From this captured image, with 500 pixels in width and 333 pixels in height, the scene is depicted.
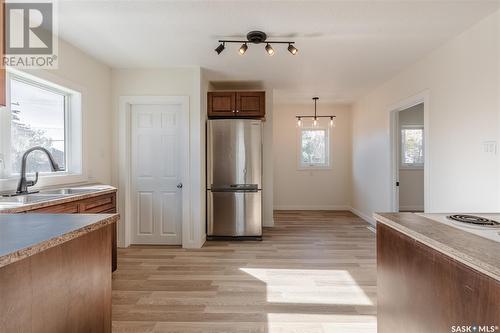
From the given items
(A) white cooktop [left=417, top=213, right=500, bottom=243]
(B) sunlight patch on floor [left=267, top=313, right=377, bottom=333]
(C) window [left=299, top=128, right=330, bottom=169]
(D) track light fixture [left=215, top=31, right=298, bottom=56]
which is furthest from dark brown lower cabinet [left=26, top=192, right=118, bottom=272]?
(C) window [left=299, top=128, right=330, bottom=169]

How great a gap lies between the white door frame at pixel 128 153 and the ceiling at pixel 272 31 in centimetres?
47

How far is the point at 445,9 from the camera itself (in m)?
2.13

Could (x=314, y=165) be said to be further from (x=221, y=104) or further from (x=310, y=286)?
(x=310, y=286)

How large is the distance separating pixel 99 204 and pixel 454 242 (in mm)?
2798

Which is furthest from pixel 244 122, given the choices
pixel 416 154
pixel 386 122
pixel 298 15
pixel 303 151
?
pixel 416 154

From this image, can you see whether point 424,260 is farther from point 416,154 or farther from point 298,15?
point 416,154

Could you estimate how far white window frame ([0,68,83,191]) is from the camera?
2.14 m

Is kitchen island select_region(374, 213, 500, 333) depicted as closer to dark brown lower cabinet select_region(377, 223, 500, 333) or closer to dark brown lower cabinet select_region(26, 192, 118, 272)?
dark brown lower cabinet select_region(377, 223, 500, 333)

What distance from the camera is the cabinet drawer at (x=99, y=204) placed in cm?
232

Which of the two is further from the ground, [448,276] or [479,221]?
[479,221]

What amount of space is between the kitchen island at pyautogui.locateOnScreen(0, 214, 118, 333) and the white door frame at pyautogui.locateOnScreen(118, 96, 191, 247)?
2.23 metres

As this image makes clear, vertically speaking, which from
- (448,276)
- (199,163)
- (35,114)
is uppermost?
(35,114)

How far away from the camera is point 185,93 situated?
3580mm

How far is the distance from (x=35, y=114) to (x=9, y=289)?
2.48 meters
